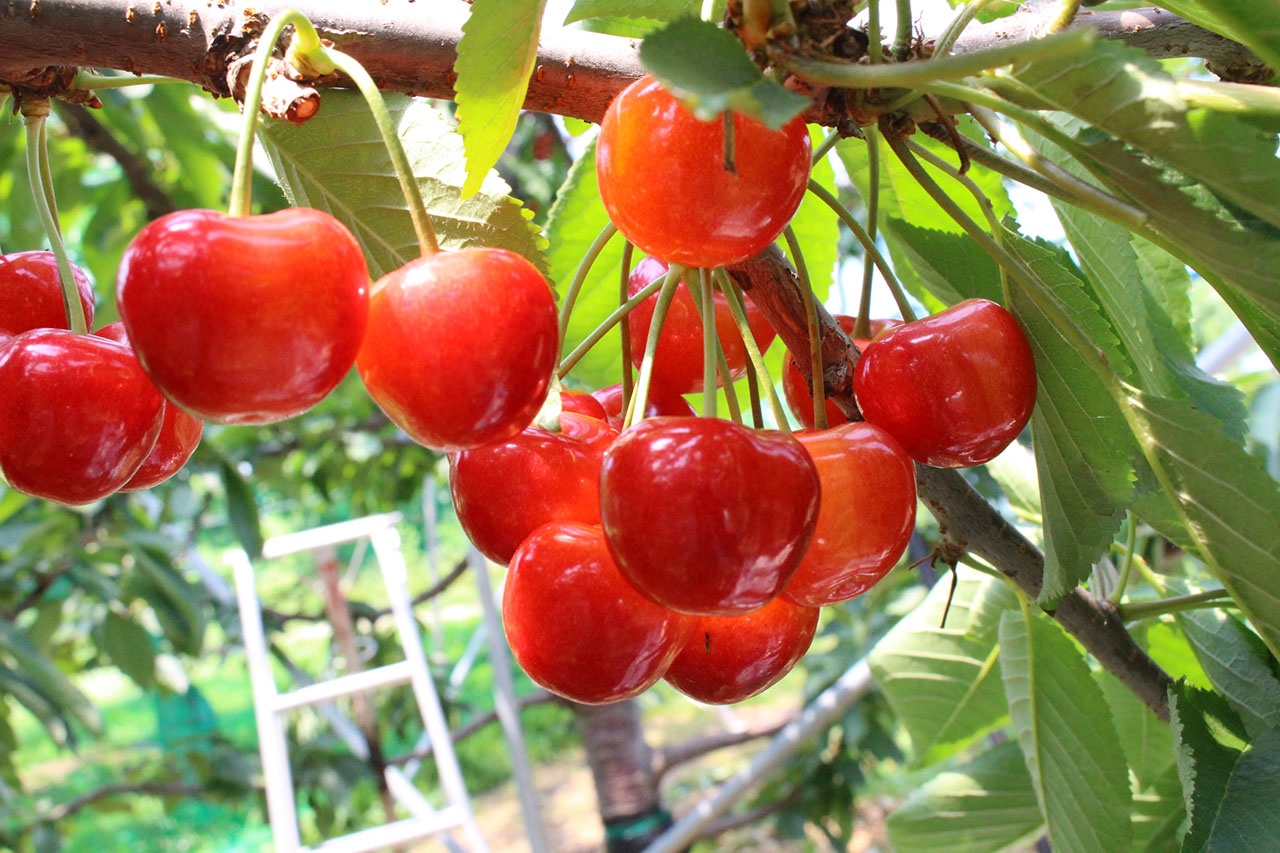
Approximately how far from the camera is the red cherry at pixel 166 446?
531mm

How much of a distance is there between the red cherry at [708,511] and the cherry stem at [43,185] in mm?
319

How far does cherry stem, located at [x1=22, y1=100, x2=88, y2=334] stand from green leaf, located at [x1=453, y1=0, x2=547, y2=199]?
236 millimetres

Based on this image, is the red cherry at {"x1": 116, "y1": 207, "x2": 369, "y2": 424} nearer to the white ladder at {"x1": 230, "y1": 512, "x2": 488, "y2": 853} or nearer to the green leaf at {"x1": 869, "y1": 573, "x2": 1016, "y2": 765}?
the green leaf at {"x1": 869, "y1": 573, "x2": 1016, "y2": 765}

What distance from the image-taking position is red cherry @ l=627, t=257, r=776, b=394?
0.60 meters

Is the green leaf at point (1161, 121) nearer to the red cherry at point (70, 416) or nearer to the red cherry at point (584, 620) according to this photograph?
the red cherry at point (584, 620)

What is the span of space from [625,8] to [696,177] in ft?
1.05

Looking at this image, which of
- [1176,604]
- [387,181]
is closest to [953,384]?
[387,181]

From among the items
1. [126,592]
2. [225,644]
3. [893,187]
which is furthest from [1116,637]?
[225,644]

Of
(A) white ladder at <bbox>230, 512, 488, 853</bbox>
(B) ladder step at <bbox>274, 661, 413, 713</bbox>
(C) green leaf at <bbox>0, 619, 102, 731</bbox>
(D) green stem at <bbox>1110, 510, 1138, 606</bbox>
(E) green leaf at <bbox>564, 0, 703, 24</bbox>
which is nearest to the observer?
(E) green leaf at <bbox>564, 0, 703, 24</bbox>

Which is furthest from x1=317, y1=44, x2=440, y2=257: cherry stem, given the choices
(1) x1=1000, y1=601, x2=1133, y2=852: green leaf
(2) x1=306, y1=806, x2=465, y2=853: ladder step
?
(2) x1=306, y1=806, x2=465, y2=853: ladder step

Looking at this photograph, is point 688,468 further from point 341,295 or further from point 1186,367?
point 1186,367

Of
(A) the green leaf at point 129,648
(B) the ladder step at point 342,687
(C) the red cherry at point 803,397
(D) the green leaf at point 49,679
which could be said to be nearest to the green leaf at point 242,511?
(A) the green leaf at point 129,648

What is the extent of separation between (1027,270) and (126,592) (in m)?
2.20

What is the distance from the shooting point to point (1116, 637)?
0.71m
